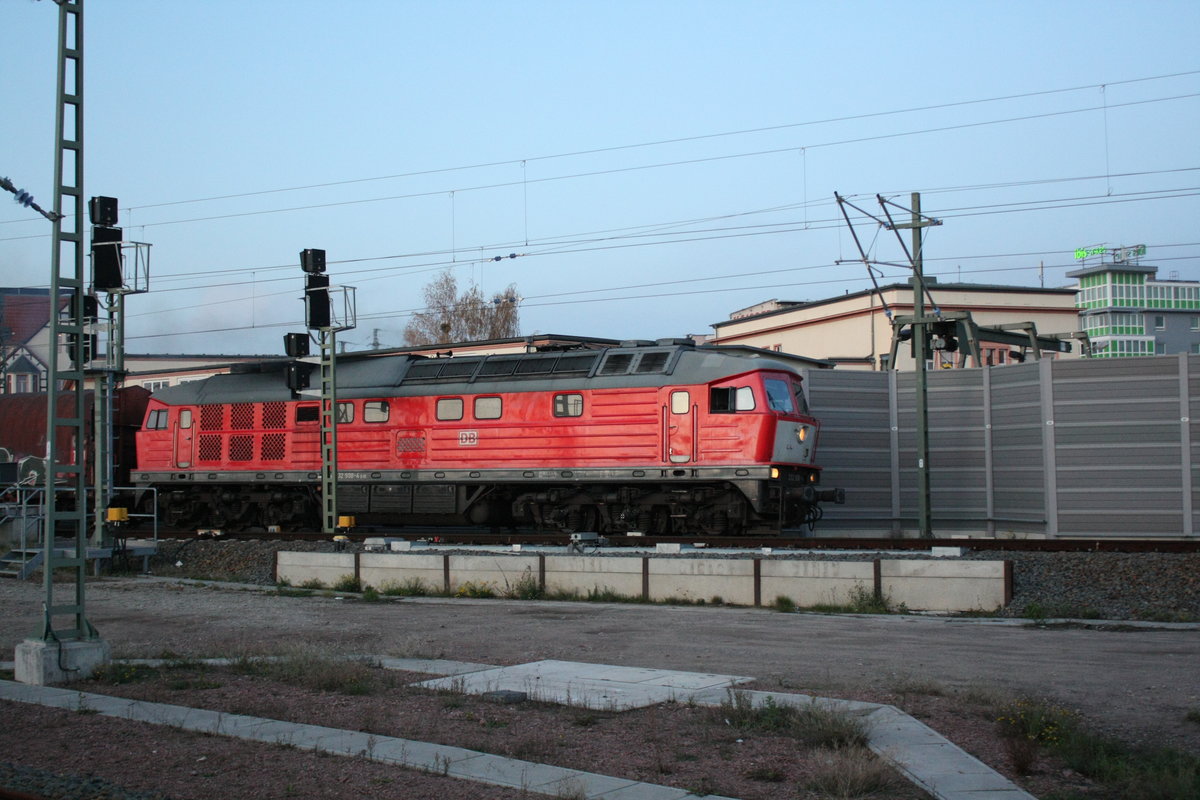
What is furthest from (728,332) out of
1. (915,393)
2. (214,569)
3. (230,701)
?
(230,701)

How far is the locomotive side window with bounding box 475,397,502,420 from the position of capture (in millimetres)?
24094

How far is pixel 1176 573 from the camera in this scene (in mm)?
14969

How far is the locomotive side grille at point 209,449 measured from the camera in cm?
2762

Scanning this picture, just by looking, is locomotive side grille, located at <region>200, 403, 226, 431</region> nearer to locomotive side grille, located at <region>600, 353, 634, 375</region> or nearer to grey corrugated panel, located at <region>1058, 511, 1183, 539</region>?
locomotive side grille, located at <region>600, 353, 634, 375</region>

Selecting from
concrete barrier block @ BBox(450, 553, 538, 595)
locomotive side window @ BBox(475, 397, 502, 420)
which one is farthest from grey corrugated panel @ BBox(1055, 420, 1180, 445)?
concrete barrier block @ BBox(450, 553, 538, 595)

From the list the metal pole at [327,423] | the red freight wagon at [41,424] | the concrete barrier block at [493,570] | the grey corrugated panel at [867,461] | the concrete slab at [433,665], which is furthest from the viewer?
the red freight wagon at [41,424]

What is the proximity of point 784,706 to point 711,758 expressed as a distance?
128 cm

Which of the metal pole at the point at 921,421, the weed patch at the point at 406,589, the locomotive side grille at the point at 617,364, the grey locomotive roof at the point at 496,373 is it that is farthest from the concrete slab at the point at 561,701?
the metal pole at the point at 921,421

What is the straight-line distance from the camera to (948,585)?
573 inches

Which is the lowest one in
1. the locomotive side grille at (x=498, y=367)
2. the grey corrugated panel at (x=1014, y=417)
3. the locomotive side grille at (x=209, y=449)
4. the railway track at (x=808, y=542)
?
the railway track at (x=808, y=542)

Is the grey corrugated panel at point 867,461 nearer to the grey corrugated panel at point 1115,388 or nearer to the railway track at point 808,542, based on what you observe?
the railway track at point 808,542

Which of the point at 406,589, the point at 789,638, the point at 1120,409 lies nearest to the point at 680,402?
the point at 406,589

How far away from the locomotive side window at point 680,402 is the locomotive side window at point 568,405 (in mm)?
2080

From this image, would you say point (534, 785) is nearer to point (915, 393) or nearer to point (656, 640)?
point (656, 640)
